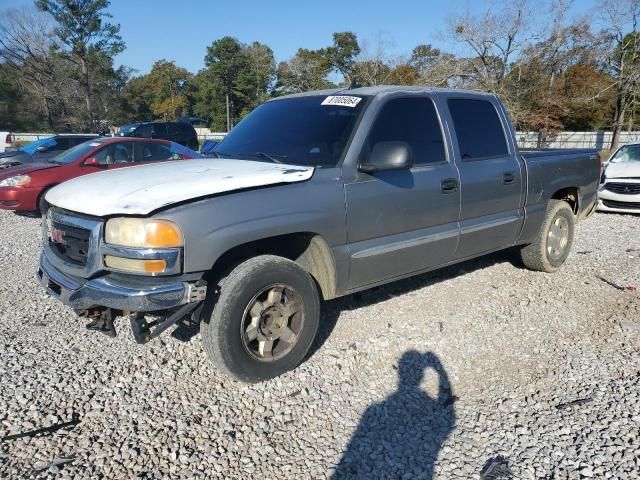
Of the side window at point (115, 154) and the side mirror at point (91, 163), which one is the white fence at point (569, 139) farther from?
the side mirror at point (91, 163)

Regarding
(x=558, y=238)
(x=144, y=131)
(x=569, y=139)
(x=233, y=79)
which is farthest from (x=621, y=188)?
(x=233, y=79)

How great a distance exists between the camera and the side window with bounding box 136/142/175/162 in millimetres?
9891

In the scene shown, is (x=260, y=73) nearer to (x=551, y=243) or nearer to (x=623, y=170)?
(x=623, y=170)

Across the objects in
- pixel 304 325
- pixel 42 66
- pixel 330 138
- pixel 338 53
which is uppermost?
pixel 338 53

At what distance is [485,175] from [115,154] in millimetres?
7657

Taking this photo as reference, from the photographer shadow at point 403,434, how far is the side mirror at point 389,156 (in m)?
1.45

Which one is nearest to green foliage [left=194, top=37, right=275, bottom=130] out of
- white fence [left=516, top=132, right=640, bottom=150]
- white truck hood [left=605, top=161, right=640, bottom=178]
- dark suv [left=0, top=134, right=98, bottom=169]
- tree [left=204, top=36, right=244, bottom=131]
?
tree [left=204, top=36, right=244, bottom=131]

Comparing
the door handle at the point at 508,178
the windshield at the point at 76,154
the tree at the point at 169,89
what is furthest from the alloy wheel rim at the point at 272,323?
the tree at the point at 169,89

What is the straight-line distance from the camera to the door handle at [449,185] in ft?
13.3

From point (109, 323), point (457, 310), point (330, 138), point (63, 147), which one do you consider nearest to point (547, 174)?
point (457, 310)

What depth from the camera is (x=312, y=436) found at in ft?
9.08

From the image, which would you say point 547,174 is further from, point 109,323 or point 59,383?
point 59,383

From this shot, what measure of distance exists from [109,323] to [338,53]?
60770 mm

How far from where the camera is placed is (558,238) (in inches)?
224
